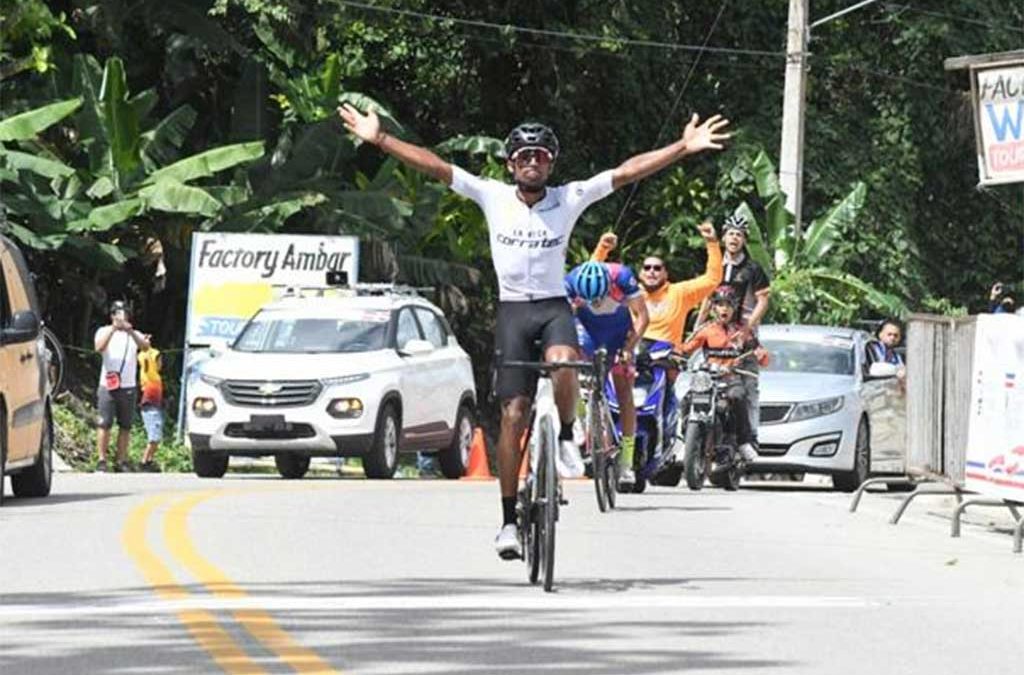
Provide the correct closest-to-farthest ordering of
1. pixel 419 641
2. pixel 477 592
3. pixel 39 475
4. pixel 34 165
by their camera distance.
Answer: pixel 419 641, pixel 477 592, pixel 39 475, pixel 34 165

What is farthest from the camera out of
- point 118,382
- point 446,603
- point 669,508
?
point 118,382

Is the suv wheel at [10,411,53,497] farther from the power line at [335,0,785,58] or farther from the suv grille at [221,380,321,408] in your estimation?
the power line at [335,0,785,58]

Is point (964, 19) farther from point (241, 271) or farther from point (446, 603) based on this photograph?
point (446, 603)

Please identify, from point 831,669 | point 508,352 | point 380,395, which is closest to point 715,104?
point 380,395

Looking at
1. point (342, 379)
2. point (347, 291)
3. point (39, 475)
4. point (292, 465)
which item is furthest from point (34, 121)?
point (39, 475)

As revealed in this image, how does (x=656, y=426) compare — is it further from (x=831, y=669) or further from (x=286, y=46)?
(x=286, y=46)

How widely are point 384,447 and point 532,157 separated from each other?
12.6m

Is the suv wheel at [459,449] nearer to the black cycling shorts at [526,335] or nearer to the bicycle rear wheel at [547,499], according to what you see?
the black cycling shorts at [526,335]

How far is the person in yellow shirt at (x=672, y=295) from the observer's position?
75.8 ft

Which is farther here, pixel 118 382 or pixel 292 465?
pixel 118 382

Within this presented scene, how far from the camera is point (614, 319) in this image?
19.4 m

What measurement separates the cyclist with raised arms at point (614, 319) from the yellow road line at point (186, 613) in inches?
126

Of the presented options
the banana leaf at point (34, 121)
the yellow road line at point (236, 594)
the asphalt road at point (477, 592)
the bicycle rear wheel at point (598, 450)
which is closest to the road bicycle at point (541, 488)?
the asphalt road at point (477, 592)

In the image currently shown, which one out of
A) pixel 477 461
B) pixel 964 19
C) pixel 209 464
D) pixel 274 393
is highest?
pixel 964 19
